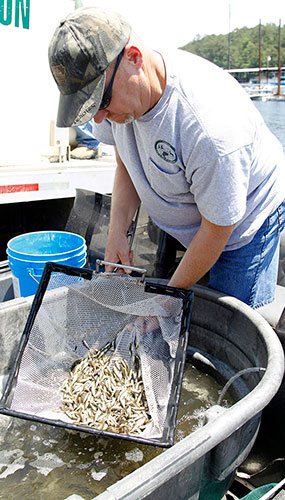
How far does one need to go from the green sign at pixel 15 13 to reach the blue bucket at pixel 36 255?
74.8 inches

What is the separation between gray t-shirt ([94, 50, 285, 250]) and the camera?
6.35ft

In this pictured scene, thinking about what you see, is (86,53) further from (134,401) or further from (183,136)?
(134,401)

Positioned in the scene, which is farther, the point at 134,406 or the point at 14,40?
the point at 14,40

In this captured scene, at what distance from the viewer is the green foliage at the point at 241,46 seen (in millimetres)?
93250

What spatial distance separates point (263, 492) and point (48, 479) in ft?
2.80

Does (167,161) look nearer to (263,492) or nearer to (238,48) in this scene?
(263,492)

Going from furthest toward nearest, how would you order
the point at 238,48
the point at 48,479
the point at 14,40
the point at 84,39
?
the point at 238,48, the point at 14,40, the point at 48,479, the point at 84,39

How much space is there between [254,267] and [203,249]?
0.50 metres

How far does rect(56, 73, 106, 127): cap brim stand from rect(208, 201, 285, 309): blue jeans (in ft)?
3.48

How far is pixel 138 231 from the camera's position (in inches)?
138

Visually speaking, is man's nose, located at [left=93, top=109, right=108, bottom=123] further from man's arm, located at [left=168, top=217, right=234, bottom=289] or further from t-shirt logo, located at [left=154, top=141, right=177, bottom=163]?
man's arm, located at [left=168, top=217, right=234, bottom=289]

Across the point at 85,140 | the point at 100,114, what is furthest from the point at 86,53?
the point at 85,140

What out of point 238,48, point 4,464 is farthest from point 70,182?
point 238,48

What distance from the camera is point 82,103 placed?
1.85 meters
